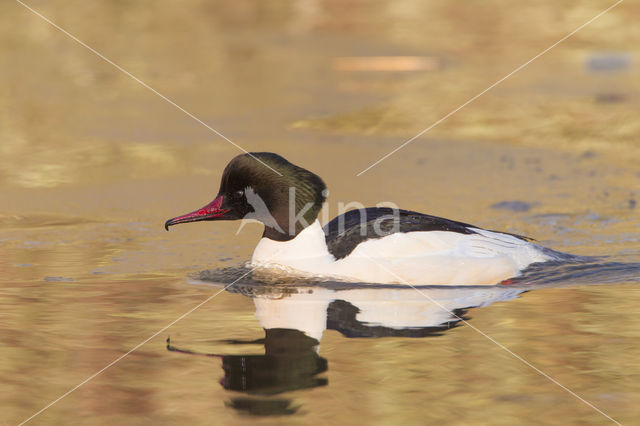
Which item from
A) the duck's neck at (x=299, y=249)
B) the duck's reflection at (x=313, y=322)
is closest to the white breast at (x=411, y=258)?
the duck's neck at (x=299, y=249)

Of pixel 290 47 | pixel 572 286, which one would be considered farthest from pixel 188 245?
pixel 290 47

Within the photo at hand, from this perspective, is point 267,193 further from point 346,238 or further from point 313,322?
point 313,322

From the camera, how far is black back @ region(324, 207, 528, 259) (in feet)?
19.4

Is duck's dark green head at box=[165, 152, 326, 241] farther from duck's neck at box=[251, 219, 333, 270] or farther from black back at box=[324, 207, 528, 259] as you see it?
black back at box=[324, 207, 528, 259]

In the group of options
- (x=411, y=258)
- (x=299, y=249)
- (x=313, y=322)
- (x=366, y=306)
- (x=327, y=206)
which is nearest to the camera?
(x=313, y=322)

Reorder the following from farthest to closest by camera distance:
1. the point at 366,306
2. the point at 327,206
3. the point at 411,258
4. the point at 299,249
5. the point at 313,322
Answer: the point at 327,206
the point at 299,249
the point at 411,258
the point at 366,306
the point at 313,322

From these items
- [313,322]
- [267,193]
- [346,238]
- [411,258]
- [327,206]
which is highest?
[327,206]

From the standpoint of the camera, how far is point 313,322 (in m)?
5.05

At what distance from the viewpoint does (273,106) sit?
38.9 ft

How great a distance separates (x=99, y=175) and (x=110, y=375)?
536cm

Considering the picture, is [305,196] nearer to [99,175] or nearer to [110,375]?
[110,375]

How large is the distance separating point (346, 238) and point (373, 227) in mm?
191

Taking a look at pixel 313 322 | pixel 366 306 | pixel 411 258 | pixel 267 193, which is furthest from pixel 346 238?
pixel 313 322

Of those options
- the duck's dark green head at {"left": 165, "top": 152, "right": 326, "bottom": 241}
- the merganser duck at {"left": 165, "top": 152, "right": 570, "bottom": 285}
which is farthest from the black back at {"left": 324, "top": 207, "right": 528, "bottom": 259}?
the duck's dark green head at {"left": 165, "top": 152, "right": 326, "bottom": 241}
